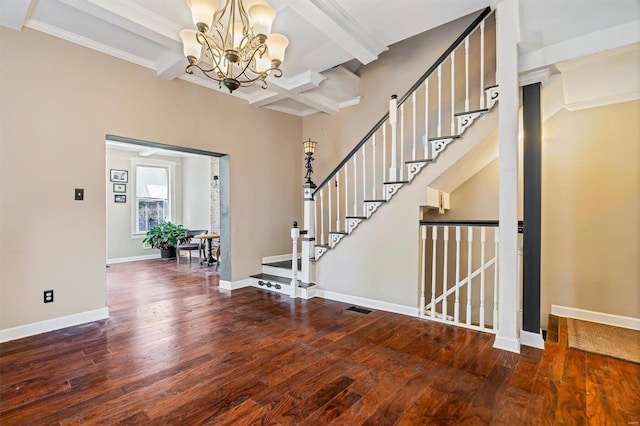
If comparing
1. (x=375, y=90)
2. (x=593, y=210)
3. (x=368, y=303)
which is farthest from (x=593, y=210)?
(x=375, y=90)

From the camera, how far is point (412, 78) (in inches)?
182

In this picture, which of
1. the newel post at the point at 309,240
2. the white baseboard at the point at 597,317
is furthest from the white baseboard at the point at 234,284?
the white baseboard at the point at 597,317

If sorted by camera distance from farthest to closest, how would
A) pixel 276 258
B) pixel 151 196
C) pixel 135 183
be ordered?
1. pixel 151 196
2. pixel 135 183
3. pixel 276 258

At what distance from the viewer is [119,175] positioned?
784 centimetres

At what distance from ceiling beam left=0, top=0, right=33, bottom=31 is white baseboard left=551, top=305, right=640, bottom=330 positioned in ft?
21.4

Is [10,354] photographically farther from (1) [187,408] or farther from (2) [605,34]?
(2) [605,34]

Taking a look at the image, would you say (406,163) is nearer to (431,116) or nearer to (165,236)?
(431,116)

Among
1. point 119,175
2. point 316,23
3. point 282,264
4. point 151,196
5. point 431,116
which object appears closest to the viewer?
point 316,23

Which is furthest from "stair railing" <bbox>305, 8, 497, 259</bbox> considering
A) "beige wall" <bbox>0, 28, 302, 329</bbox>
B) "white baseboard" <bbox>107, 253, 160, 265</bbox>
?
"white baseboard" <bbox>107, 253, 160, 265</bbox>

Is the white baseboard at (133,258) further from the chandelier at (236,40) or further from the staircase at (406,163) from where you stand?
the chandelier at (236,40)

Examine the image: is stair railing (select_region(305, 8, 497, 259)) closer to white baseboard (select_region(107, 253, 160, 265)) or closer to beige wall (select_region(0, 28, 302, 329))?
beige wall (select_region(0, 28, 302, 329))

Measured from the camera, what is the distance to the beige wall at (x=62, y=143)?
9.66 feet

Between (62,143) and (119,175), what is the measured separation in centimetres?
521

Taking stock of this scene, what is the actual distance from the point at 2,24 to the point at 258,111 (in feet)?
9.97
